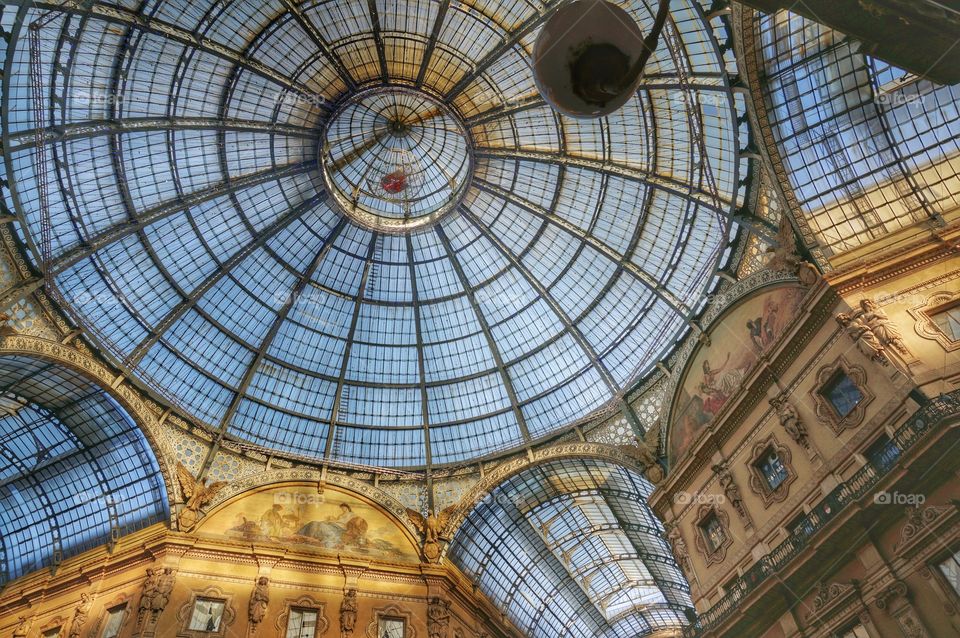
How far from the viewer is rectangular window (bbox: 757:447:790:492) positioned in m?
21.7

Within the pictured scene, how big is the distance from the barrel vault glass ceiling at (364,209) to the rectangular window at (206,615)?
8.52 meters

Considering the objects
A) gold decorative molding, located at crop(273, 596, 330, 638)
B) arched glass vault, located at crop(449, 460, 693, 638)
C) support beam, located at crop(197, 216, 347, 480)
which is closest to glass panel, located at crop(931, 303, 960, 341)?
arched glass vault, located at crop(449, 460, 693, 638)

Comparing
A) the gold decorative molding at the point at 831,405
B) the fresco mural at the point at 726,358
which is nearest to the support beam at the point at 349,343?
the fresco mural at the point at 726,358

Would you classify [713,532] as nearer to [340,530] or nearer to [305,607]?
[340,530]

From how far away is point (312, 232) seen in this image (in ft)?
110

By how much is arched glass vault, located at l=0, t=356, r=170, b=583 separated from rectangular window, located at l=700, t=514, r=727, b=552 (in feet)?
74.8

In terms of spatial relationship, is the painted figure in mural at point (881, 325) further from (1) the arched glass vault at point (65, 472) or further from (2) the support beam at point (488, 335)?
(1) the arched glass vault at point (65, 472)

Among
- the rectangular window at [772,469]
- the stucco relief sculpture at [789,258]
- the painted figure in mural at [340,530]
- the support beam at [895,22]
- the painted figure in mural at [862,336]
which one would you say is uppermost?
the stucco relief sculpture at [789,258]

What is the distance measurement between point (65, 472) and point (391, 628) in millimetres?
17696

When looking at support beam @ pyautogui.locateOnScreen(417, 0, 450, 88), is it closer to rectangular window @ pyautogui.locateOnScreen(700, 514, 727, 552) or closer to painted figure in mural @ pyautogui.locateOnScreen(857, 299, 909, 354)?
painted figure in mural @ pyautogui.locateOnScreen(857, 299, 909, 354)

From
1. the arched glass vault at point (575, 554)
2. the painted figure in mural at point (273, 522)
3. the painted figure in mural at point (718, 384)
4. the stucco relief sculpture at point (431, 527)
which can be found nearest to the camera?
the painted figure in mural at point (718, 384)

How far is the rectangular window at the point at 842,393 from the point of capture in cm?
1954

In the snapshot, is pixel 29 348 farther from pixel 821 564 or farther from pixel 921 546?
pixel 921 546

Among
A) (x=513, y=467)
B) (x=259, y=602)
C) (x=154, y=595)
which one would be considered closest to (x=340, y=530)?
(x=259, y=602)
